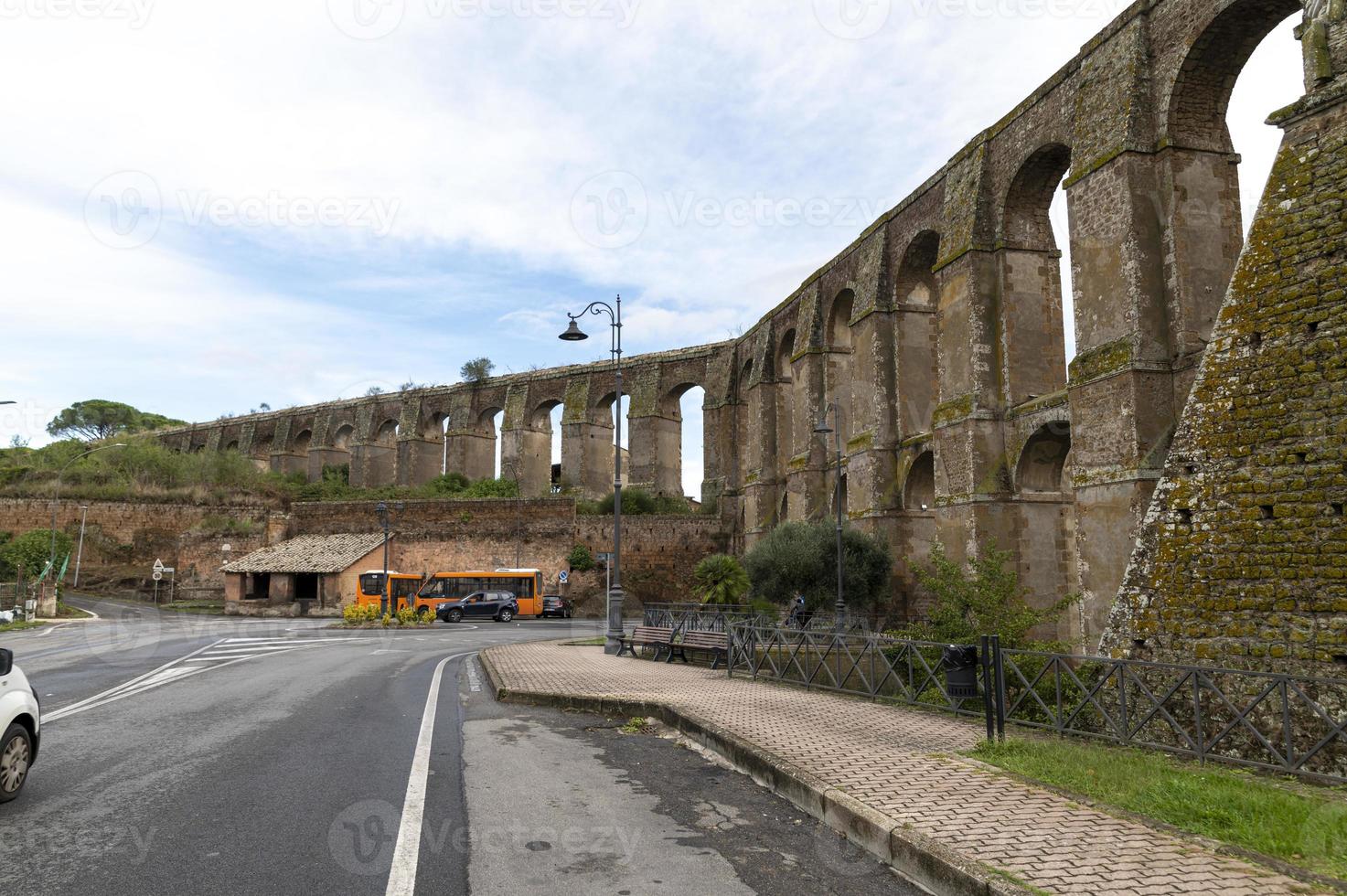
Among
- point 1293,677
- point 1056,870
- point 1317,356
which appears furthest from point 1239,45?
point 1056,870

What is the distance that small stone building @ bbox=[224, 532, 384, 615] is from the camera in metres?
40.4

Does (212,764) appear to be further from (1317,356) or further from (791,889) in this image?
(1317,356)

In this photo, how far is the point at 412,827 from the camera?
546 cm

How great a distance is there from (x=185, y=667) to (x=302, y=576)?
2801 centimetres

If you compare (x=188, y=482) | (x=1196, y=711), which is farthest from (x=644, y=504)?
(x=1196, y=711)

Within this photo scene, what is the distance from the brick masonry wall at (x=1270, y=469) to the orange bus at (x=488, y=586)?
3120 centimetres

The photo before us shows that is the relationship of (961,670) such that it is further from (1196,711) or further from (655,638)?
(655,638)

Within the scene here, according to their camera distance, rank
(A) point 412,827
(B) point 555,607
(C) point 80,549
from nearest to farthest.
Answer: (A) point 412,827 → (B) point 555,607 → (C) point 80,549

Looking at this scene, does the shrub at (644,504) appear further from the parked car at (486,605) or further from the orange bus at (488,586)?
the parked car at (486,605)

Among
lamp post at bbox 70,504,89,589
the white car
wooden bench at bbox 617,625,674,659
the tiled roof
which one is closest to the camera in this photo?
the white car

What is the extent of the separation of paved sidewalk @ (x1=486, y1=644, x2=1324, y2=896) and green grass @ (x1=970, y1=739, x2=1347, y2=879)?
12.7 inches

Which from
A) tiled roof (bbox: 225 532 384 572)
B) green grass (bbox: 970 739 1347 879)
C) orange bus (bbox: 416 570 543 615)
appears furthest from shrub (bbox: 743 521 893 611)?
tiled roof (bbox: 225 532 384 572)

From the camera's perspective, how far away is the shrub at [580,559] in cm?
4119

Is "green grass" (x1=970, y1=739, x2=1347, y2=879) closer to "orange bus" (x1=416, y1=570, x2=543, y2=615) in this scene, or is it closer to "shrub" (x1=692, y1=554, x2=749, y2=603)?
"shrub" (x1=692, y1=554, x2=749, y2=603)
